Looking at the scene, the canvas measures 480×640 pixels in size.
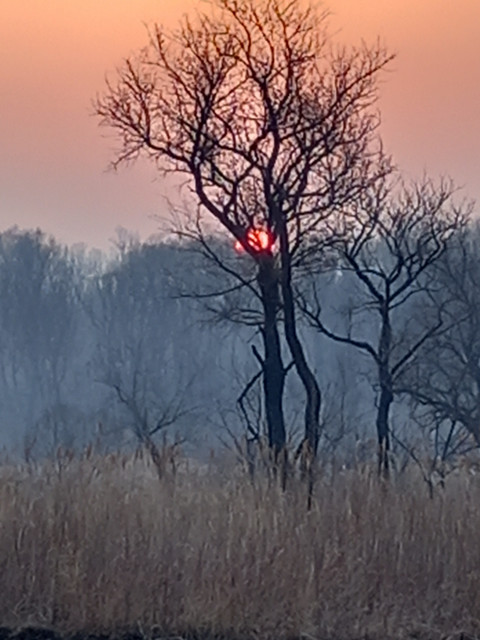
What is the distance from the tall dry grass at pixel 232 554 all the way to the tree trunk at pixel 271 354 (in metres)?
5.47

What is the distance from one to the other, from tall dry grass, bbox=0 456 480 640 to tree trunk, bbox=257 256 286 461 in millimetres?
5474

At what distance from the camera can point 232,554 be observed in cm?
884

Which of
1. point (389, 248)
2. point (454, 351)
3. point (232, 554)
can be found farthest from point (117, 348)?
point (232, 554)

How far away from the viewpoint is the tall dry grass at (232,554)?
8477 millimetres

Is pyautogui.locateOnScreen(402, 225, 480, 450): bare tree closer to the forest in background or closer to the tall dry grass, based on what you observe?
the forest in background

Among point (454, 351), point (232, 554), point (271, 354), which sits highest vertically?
point (454, 351)

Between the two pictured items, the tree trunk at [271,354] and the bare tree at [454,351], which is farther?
the bare tree at [454,351]

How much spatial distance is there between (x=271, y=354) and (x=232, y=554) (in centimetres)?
789

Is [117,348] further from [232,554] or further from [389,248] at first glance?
[232,554]

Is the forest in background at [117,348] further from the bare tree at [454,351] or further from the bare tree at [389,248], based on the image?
the bare tree at [389,248]

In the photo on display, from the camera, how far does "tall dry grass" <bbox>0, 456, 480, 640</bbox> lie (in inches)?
334

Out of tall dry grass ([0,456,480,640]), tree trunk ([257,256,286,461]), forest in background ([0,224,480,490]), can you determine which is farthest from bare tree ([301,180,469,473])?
forest in background ([0,224,480,490])

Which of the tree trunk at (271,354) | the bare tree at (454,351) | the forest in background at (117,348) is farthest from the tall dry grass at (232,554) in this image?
the forest in background at (117,348)

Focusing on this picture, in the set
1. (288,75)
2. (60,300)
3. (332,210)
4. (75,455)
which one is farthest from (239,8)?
(60,300)
